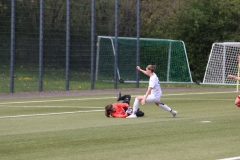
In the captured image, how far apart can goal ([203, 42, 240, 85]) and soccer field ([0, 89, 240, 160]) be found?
1339 cm

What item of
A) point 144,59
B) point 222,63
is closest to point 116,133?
point 222,63

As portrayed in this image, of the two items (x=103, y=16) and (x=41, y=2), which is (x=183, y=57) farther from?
(x=41, y=2)

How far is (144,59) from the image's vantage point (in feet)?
127

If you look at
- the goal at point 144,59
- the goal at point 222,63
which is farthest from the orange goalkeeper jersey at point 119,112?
the goal at point 222,63

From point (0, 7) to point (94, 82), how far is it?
6.04m

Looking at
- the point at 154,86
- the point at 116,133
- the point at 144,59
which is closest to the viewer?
the point at 116,133

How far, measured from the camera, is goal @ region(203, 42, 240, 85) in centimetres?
3688

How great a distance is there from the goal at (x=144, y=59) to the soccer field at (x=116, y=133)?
9.99 metres

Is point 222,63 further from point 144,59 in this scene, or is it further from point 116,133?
point 116,133

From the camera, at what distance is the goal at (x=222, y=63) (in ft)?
121

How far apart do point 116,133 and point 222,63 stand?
78.5 feet

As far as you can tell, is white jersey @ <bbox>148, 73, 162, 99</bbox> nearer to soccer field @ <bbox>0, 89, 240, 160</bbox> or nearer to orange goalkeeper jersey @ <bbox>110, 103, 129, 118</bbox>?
soccer field @ <bbox>0, 89, 240, 160</bbox>

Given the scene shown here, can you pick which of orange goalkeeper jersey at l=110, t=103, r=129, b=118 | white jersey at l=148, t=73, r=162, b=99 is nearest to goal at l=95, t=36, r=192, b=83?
orange goalkeeper jersey at l=110, t=103, r=129, b=118

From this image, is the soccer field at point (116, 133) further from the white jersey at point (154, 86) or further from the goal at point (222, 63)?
the goal at point (222, 63)
